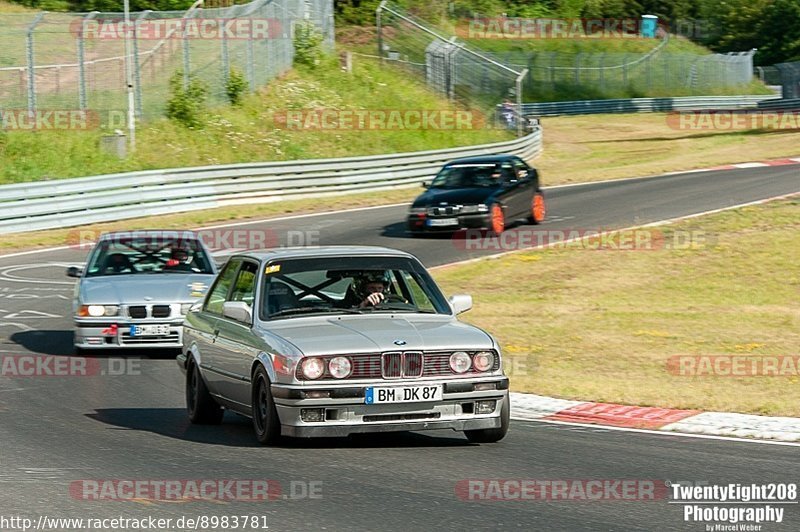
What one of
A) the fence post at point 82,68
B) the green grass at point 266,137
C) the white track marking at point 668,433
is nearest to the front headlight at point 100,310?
the white track marking at point 668,433

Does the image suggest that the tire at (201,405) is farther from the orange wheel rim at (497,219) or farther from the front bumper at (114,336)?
the orange wheel rim at (497,219)

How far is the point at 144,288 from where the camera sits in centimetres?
1534

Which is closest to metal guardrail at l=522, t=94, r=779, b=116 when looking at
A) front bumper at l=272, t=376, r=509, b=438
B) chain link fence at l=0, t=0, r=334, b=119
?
chain link fence at l=0, t=0, r=334, b=119

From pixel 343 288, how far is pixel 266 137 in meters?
31.9

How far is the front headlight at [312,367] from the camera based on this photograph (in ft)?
29.6

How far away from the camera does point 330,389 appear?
9.00 meters

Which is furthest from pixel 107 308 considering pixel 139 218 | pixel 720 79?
pixel 720 79

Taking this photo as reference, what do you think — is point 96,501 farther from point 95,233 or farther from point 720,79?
point 720,79

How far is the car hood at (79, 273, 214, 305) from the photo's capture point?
49.4 ft

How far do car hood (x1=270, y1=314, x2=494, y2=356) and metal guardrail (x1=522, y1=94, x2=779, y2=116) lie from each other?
62.3m

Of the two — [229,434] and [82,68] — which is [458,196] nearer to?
[82,68]

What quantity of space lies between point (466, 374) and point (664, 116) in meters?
63.1

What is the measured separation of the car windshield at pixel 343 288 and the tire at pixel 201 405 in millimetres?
1202

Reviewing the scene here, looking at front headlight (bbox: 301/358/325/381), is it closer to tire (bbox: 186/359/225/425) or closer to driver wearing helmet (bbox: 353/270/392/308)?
driver wearing helmet (bbox: 353/270/392/308)
